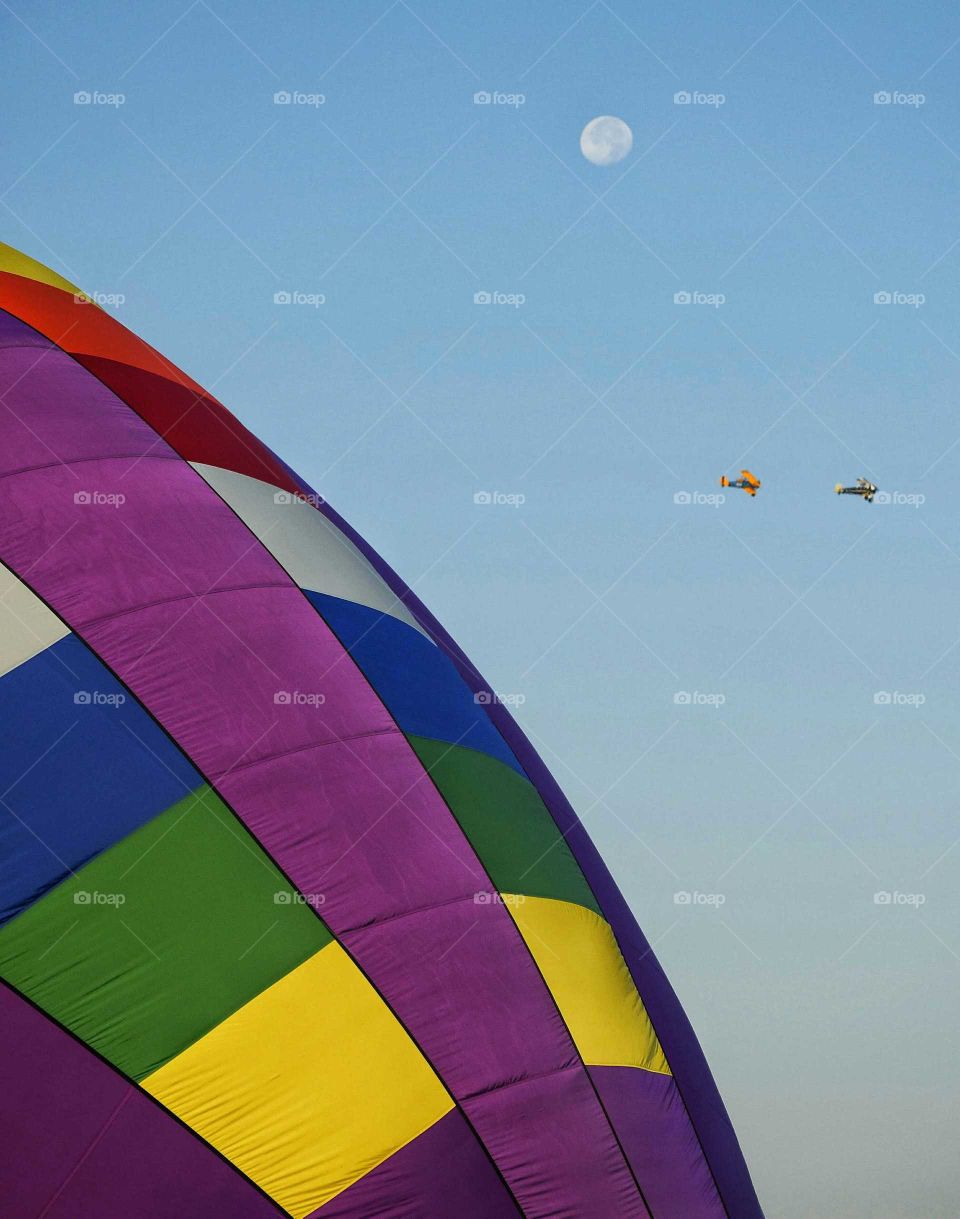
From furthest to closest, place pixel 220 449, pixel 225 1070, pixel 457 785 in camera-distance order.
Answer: pixel 220 449 → pixel 457 785 → pixel 225 1070

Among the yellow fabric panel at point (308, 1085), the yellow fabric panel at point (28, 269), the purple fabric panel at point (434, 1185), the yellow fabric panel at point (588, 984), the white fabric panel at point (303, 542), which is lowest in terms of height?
the purple fabric panel at point (434, 1185)

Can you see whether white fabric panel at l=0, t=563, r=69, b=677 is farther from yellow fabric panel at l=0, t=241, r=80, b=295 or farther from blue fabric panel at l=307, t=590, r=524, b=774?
→ yellow fabric panel at l=0, t=241, r=80, b=295

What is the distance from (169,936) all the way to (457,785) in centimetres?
260

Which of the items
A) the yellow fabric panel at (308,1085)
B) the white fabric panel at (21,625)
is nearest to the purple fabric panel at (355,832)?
the yellow fabric panel at (308,1085)

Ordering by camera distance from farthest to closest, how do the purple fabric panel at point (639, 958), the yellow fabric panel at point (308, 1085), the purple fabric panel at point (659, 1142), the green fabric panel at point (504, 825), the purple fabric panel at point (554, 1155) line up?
1. the purple fabric panel at point (639, 958)
2. the green fabric panel at point (504, 825)
3. the purple fabric panel at point (659, 1142)
4. the purple fabric panel at point (554, 1155)
5. the yellow fabric panel at point (308, 1085)

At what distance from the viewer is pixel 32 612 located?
9.55m

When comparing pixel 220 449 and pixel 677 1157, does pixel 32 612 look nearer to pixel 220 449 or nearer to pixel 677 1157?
pixel 220 449

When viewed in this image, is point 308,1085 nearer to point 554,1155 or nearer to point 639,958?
point 554,1155

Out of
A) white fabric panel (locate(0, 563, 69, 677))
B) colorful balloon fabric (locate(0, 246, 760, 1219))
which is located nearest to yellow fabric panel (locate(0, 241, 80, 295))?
colorful balloon fabric (locate(0, 246, 760, 1219))

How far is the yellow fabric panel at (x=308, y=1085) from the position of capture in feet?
27.5

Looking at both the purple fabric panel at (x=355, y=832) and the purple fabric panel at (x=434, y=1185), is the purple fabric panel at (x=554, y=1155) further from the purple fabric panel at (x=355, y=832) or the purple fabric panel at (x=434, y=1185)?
the purple fabric panel at (x=355, y=832)

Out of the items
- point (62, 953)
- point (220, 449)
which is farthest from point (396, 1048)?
point (220, 449)

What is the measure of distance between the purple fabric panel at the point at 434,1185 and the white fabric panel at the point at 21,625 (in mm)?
4022

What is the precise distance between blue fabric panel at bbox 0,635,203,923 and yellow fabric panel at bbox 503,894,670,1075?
2.68 m
